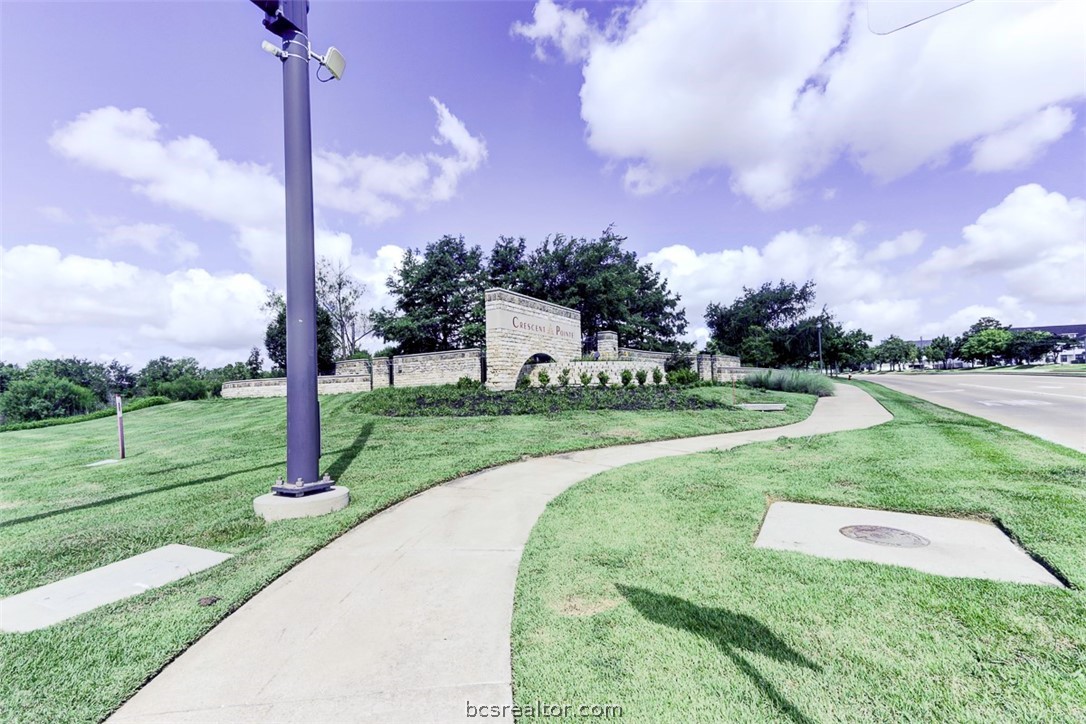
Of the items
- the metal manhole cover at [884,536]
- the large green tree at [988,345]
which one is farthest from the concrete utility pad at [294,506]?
the large green tree at [988,345]

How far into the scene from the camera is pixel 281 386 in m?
25.7

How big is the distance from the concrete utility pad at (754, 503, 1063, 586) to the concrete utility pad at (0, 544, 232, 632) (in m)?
4.35

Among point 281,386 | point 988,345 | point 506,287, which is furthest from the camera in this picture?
point 988,345

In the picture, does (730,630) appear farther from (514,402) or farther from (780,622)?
(514,402)

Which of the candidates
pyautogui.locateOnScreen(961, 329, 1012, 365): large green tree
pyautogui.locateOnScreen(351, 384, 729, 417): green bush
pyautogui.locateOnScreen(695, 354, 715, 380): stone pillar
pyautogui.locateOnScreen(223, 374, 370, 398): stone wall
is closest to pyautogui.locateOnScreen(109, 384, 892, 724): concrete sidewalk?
pyautogui.locateOnScreen(351, 384, 729, 417): green bush

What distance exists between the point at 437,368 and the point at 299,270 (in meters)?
16.4

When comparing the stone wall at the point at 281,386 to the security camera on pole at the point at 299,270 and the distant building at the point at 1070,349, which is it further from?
the distant building at the point at 1070,349

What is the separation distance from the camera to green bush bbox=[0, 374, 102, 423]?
2572 cm

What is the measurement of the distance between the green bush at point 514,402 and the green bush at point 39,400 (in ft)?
78.1

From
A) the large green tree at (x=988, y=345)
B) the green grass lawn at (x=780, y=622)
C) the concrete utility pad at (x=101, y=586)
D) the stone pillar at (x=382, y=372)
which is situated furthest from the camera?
the large green tree at (x=988, y=345)

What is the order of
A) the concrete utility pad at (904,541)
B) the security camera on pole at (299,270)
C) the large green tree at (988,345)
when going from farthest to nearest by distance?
the large green tree at (988,345) → the security camera on pole at (299,270) → the concrete utility pad at (904,541)

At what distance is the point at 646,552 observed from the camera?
3479 millimetres

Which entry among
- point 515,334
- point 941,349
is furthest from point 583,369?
point 941,349

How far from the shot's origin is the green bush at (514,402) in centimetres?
1299
